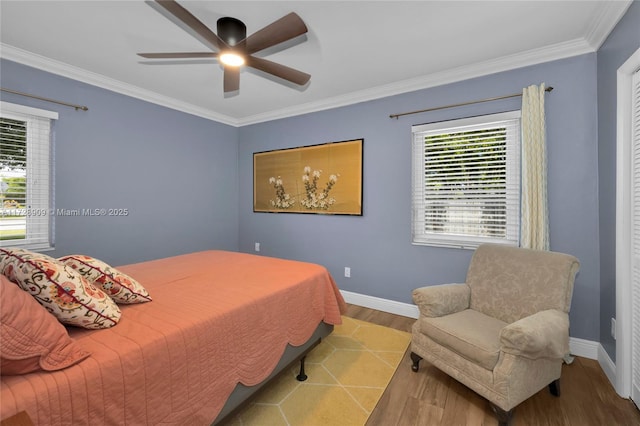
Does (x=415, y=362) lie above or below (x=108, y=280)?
below

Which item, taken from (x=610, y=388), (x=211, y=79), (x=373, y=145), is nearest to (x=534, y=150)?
(x=373, y=145)

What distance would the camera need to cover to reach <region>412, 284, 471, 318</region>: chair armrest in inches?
81.9

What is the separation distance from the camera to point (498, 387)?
5.32 feet

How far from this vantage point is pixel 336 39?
7.74 feet

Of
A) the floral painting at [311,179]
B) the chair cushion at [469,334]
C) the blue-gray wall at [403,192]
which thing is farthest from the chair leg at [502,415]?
the floral painting at [311,179]

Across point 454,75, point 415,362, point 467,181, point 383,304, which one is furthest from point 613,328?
point 454,75

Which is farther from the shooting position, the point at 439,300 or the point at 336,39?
the point at 336,39

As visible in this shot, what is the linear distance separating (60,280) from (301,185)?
2.99 m

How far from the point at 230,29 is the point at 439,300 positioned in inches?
95.1

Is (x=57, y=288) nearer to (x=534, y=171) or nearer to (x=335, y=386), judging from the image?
(x=335, y=386)

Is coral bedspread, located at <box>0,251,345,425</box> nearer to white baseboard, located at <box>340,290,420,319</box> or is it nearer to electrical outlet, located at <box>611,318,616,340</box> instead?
white baseboard, located at <box>340,290,420,319</box>

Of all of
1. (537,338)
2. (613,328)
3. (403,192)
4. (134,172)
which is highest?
(134,172)

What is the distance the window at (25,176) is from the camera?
2.61 meters

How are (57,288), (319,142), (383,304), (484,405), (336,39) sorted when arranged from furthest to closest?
(319,142) < (383,304) < (336,39) < (484,405) < (57,288)
